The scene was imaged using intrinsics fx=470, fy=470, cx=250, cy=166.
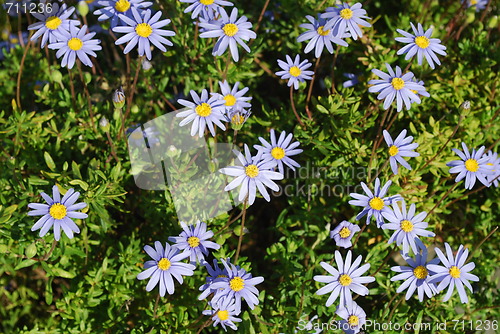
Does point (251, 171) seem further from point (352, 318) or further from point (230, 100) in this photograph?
point (352, 318)

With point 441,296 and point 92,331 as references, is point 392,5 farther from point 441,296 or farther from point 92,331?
point 92,331

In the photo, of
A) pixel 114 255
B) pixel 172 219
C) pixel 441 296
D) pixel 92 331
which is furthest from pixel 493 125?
pixel 92 331

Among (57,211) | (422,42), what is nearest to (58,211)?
(57,211)

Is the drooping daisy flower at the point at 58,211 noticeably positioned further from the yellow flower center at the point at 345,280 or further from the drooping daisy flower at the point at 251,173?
the yellow flower center at the point at 345,280

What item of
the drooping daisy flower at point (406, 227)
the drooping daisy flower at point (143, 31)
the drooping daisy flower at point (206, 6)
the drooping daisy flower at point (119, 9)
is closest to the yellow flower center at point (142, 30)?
the drooping daisy flower at point (143, 31)

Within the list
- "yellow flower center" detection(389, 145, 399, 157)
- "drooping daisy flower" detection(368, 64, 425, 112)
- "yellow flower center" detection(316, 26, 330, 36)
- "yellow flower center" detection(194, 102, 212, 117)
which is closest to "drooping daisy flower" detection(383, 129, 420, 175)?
"yellow flower center" detection(389, 145, 399, 157)

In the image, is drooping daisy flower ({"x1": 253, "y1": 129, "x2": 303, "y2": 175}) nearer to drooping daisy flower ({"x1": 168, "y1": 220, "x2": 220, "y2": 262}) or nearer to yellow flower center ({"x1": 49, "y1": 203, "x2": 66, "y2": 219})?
drooping daisy flower ({"x1": 168, "y1": 220, "x2": 220, "y2": 262})
